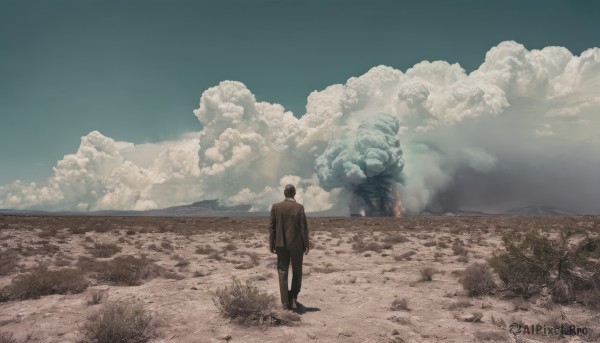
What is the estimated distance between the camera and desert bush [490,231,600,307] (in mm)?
8570

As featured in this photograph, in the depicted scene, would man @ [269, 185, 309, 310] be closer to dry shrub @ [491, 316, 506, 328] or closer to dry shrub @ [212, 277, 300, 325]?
dry shrub @ [212, 277, 300, 325]

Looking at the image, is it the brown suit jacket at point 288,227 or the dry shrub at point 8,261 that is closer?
the brown suit jacket at point 288,227

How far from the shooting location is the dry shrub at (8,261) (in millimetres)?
13121

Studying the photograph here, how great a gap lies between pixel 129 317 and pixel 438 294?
730 cm

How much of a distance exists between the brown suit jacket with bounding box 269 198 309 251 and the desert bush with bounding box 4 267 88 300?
598cm

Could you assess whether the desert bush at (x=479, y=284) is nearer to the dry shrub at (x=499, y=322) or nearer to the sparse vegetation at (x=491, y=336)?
the dry shrub at (x=499, y=322)

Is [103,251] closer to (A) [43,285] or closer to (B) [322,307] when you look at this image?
(A) [43,285]

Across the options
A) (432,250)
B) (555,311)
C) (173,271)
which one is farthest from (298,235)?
(432,250)

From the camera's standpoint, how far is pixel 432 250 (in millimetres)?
19734

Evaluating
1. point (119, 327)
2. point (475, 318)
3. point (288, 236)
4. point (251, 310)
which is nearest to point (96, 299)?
point (119, 327)

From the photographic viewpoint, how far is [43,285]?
31.6 ft

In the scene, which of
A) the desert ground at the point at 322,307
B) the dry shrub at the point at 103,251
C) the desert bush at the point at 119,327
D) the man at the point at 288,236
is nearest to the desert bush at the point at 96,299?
the desert ground at the point at 322,307

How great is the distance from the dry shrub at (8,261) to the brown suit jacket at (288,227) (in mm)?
11077

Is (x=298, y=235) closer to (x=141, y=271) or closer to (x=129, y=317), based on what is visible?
(x=129, y=317)
